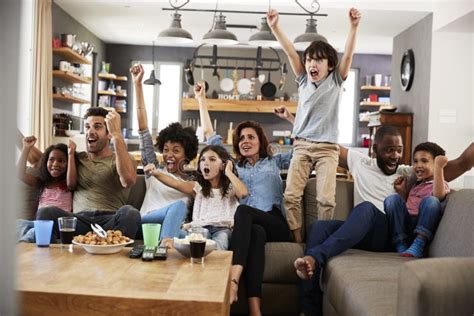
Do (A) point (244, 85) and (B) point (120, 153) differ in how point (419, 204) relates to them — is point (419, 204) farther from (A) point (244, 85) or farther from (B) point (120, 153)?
(A) point (244, 85)

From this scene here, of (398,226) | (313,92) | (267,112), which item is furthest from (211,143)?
(267,112)

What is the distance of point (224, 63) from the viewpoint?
10.3 m

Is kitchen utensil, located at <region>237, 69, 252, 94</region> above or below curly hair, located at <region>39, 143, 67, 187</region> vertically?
above

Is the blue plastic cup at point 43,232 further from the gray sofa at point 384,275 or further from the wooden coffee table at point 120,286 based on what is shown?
the gray sofa at point 384,275

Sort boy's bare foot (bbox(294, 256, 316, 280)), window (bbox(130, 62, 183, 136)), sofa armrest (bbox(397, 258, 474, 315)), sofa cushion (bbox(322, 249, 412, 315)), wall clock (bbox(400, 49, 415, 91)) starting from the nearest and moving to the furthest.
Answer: sofa armrest (bbox(397, 258, 474, 315))
sofa cushion (bbox(322, 249, 412, 315))
boy's bare foot (bbox(294, 256, 316, 280))
wall clock (bbox(400, 49, 415, 91))
window (bbox(130, 62, 183, 136))

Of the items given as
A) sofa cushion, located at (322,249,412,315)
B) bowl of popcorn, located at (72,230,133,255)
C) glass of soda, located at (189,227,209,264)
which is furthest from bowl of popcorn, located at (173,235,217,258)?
sofa cushion, located at (322,249,412,315)

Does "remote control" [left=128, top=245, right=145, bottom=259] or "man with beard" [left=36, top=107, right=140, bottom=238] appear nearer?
"remote control" [left=128, top=245, right=145, bottom=259]

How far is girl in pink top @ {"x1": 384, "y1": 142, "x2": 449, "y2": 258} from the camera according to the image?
2.60 meters

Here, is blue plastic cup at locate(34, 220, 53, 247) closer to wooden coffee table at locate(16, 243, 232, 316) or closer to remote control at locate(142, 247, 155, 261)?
wooden coffee table at locate(16, 243, 232, 316)

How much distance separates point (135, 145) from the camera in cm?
1009

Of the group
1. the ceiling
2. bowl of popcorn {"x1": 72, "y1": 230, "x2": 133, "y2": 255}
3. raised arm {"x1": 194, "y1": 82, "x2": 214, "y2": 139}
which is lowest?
bowl of popcorn {"x1": 72, "y1": 230, "x2": 133, "y2": 255}

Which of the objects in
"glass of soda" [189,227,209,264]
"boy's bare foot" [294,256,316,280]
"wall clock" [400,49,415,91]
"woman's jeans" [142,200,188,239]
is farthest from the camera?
"wall clock" [400,49,415,91]

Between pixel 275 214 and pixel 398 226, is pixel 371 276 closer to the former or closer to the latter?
pixel 398 226

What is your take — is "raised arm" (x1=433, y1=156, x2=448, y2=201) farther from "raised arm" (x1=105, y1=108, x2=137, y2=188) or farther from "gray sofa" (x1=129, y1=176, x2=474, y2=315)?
"raised arm" (x1=105, y1=108, x2=137, y2=188)
